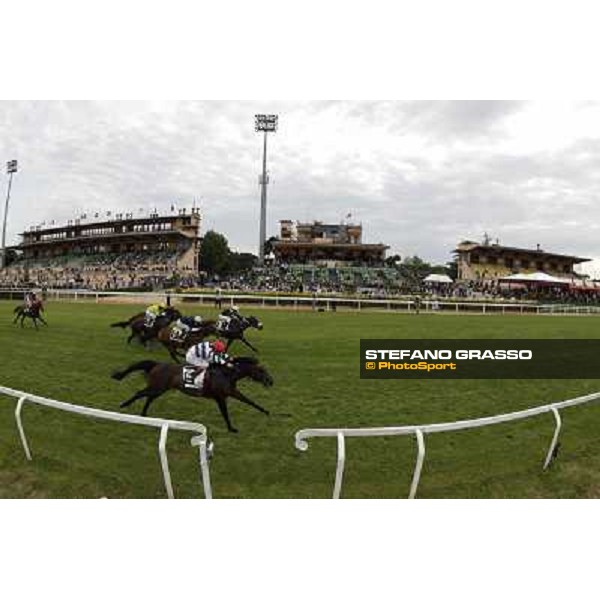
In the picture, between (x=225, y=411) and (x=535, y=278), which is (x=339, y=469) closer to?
(x=225, y=411)

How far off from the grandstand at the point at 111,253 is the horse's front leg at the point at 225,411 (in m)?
1.81

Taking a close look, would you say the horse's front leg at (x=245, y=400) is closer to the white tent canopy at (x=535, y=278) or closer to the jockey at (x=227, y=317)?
the jockey at (x=227, y=317)

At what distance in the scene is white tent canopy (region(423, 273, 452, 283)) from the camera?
227 inches

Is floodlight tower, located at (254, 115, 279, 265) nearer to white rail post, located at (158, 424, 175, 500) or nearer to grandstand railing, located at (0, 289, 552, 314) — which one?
grandstand railing, located at (0, 289, 552, 314)

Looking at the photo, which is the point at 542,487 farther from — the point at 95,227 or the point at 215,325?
the point at 95,227

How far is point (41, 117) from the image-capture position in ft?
15.2

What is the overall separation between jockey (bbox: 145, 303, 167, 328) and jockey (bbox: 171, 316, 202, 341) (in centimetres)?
33

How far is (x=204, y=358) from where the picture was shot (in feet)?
16.2

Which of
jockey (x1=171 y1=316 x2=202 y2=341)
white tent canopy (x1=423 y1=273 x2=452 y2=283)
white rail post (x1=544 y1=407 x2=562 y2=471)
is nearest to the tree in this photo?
jockey (x1=171 y1=316 x2=202 y2=341)

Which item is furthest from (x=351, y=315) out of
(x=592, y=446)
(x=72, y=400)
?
(x=72, y=400)

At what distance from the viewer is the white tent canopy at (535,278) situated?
572cm

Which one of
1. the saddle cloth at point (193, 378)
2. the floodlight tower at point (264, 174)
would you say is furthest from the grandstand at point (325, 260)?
the saddle cloth at point (193, 378)

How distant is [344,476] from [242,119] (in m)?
3.27

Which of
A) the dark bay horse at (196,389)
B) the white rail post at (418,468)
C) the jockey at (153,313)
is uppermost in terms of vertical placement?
the jockey at (153,313)
